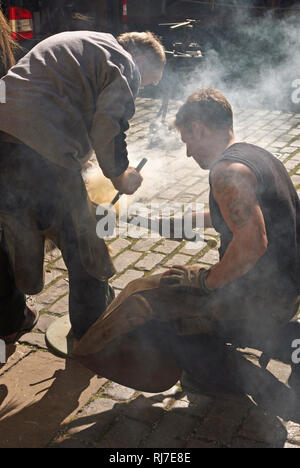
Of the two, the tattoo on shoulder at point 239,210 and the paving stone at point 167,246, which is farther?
the paving stone at point 167,246

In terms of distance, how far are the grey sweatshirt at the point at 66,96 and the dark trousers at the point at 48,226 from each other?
157mm

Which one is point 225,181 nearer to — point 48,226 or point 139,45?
point 48,226

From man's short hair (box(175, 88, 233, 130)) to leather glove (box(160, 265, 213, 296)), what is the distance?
31.7 inches

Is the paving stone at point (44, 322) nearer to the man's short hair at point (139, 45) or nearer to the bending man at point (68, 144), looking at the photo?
the bending man at point (68, 144)

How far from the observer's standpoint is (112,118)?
312 cm

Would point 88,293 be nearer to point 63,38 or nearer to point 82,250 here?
point 82,250

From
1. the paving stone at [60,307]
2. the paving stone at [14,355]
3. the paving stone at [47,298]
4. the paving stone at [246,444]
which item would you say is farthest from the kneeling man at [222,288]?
the paving stone at [47,298]

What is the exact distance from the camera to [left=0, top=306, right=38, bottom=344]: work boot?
3895mm

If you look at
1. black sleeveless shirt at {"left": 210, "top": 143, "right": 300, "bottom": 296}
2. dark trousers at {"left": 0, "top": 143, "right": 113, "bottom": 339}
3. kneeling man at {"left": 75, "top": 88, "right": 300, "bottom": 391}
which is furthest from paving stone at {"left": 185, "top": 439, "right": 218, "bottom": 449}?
dark trousers at {"left": 0, "top": 143, "right": 113, "bottom": 339}

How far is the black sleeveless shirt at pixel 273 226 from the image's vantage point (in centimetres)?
296

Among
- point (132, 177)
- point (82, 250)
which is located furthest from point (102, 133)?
point (82, 250)

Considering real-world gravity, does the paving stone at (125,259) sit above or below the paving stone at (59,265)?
above

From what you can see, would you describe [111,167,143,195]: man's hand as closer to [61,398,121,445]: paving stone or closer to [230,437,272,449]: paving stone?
[61,398,121,445]: paving stone
